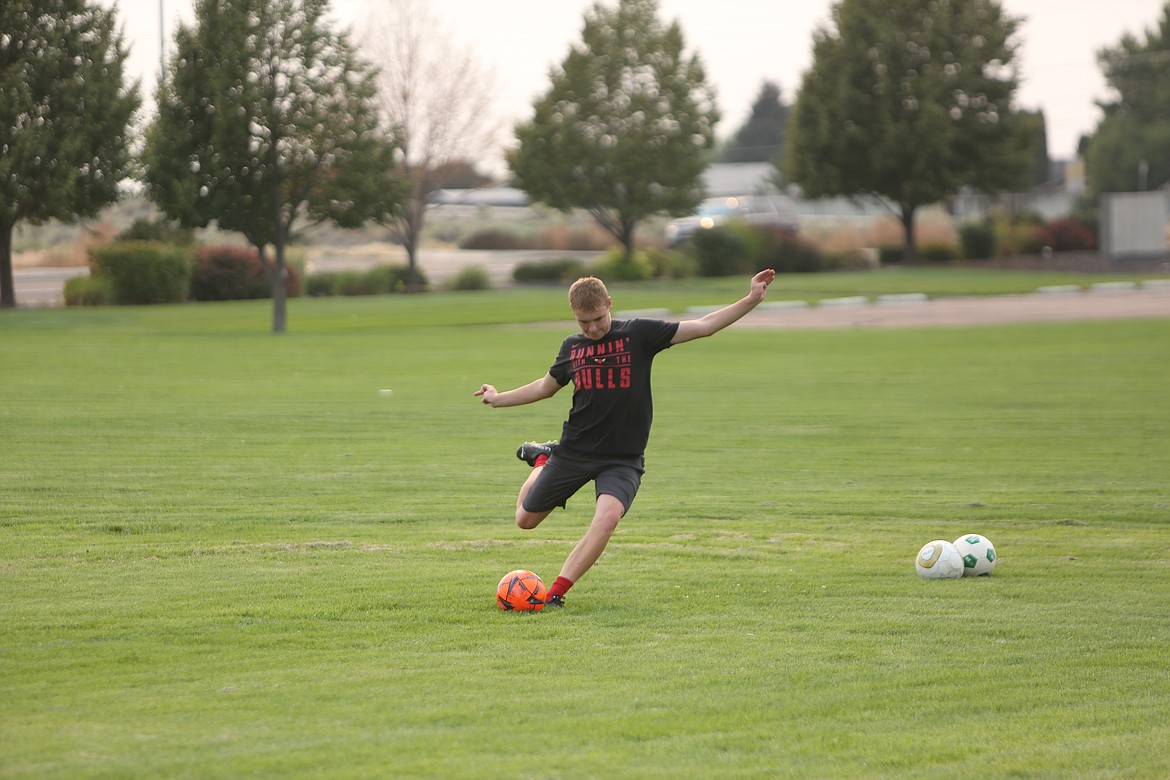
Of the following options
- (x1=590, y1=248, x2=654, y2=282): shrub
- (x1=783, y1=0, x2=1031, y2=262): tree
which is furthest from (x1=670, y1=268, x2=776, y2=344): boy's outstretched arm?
(x1=783, y1=0, x2=1031, y2=262): tree

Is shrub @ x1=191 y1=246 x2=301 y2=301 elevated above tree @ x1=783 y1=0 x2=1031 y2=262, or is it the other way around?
tree @ x1=783 y1=0 x2=1031 y2=262

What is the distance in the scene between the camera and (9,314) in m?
36.2

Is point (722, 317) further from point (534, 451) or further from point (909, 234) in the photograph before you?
point (909, 234)

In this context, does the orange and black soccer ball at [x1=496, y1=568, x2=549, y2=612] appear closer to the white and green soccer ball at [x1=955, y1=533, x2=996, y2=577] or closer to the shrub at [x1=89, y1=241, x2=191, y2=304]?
the white and green soccer ball at [x1=955, y1=533, x2=996, y2=577]

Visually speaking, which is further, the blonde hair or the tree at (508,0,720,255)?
the tree at (508,0,720,255)

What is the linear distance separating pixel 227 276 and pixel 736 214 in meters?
33.8

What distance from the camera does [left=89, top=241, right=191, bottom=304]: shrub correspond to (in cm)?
4169

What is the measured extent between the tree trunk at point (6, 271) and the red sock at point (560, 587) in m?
36.2

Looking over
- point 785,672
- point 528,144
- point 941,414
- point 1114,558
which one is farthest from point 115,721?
point 528,144

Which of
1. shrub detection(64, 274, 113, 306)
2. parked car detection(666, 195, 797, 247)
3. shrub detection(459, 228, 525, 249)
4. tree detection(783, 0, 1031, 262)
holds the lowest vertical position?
shrub detection(64, 274, 113, 306)

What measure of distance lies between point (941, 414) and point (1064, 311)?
2024 cm

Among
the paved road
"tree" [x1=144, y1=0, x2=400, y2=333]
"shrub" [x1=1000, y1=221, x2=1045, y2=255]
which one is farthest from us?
"shrub" [x1=1000, y1=221, x2=1045, y2=255]

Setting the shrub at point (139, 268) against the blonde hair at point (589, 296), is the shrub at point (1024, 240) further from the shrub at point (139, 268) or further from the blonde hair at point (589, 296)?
the blonde hair at point (589, 296)

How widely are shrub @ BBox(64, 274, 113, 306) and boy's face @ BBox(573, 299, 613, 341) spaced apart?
37161 millimetres
